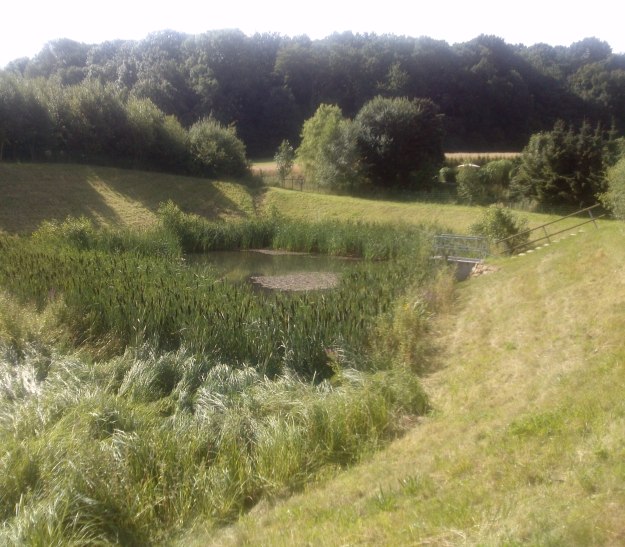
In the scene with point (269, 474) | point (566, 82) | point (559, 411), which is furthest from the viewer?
point (566, 82)

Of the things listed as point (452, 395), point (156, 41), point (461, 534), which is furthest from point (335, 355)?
point (156, 41)

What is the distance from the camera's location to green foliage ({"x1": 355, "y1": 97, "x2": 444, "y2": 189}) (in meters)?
34.8

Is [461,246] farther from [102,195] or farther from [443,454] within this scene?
[102,195]

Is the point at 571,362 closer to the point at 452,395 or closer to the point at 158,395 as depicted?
the point at 452,395

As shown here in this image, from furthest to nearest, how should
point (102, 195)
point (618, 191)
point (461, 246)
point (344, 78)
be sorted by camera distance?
point (344, 78)
point (102, 195)
point (461, 246)
point (618, 191)

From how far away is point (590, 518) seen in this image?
13.0 ft

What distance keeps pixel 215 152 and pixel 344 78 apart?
2771cm

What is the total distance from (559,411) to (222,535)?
334 cm

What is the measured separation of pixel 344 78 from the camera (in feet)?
198

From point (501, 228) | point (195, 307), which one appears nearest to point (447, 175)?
point (501, 228)

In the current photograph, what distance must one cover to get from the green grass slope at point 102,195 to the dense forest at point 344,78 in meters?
20.4

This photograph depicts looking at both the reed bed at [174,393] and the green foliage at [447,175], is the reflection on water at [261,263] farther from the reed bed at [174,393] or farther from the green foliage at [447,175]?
the green foliage at [447,175]

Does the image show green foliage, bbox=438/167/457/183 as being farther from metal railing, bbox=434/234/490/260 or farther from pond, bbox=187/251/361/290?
metal railing, bbox=434/234/490/260

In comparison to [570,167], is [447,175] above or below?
below
